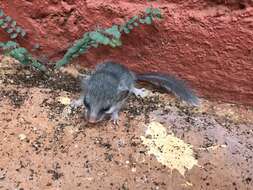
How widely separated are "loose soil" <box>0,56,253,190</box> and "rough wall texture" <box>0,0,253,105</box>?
25 cm

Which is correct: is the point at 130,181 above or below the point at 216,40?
below

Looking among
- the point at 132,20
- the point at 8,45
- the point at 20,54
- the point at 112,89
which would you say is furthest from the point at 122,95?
the point at 8,45

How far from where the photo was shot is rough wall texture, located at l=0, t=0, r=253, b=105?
363 cm

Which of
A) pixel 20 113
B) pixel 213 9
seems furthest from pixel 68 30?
pixel 213 9

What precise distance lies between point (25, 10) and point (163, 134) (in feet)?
5.07

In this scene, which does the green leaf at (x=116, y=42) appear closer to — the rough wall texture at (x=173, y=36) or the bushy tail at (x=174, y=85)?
the rough wall texture at (x=173, y=36)

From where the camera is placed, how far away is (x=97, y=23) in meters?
3.90

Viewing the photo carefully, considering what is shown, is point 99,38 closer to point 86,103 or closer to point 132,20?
point 132,20

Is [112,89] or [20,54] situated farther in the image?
[20,54]

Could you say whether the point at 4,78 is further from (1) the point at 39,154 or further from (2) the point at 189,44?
(2) the point at 189,44

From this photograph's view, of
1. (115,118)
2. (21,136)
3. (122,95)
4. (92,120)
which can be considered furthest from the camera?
(122,95)

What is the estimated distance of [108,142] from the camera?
3318 millimetres

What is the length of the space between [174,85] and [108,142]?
34.0 inches

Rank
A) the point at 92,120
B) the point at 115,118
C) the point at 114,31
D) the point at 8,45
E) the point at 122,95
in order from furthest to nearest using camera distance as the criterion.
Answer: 1. the point at 8,45
2. the point at 122,95
3. the point at 114,31
4. the point at 115,118
5. the point at 92,120
